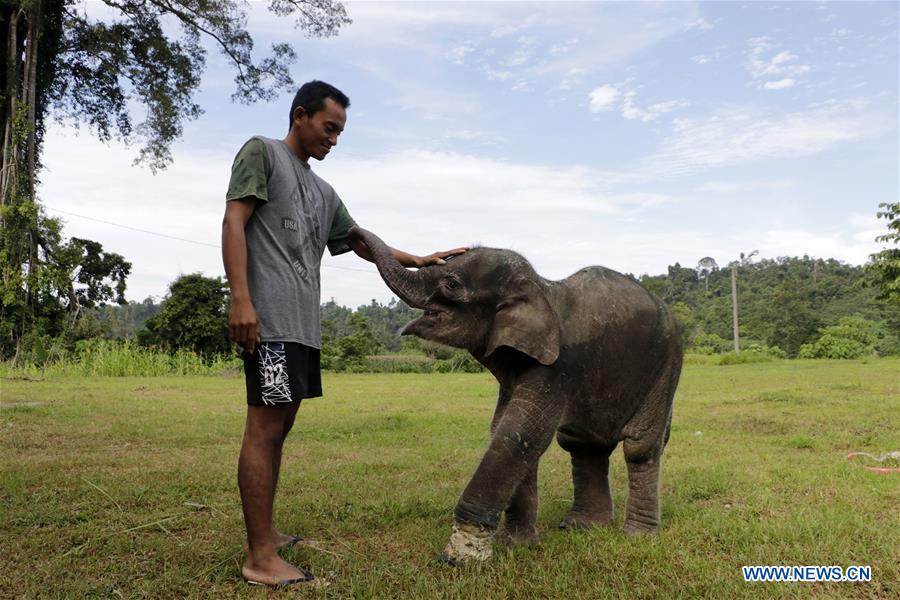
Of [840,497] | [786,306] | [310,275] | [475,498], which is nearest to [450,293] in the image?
[310,275]

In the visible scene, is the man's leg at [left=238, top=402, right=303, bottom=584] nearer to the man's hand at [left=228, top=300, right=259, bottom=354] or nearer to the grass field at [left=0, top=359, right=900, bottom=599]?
the grass field at [left=0, top=359, right=900, bottom=599]

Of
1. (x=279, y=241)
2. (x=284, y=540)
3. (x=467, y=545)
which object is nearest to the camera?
(x=279, y=241)

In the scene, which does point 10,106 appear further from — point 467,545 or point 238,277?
point 467,545

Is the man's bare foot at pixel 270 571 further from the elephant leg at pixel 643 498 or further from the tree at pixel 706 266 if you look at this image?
the tree at pixel 706 266

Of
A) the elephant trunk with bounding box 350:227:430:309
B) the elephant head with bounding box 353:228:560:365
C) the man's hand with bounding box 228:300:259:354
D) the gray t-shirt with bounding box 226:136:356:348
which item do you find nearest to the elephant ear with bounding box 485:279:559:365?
the elephant head with bounding box 353:228:560:365

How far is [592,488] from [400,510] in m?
1.23

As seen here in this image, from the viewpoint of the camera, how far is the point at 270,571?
3184mm

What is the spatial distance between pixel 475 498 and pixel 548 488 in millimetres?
2089

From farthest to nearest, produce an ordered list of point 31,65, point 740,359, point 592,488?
1. point 740,359
2. point 31,65
3. point 592,488

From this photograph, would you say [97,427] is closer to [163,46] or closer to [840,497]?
[840,497]

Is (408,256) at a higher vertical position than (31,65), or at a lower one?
lower

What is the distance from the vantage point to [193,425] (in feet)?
28.5

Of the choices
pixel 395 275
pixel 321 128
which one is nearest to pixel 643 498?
pixel 395 275

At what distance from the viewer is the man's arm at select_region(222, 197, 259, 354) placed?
10.2 ft
